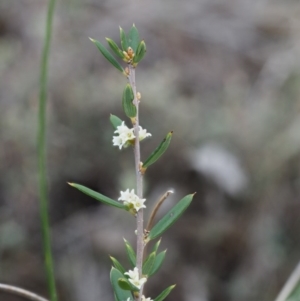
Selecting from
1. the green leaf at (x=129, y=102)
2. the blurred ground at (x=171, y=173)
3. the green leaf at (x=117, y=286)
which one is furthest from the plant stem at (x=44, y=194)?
the blurred ground at (x=171, y=173)

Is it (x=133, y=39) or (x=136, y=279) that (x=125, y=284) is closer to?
(x=136, y=279)

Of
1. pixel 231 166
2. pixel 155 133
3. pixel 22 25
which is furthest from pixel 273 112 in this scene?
pixel 22 25

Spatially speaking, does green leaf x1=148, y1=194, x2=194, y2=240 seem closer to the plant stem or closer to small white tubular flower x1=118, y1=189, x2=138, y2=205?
small white tubular flower x1=118, y1=189, x2=138, y2=205

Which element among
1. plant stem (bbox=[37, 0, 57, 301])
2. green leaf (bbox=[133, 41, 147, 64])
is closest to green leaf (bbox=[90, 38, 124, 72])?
green leaf (bbox=[133, 41, 147, 64])

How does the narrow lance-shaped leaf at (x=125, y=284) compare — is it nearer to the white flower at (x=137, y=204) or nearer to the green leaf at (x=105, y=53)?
the white flower at (x=137, y=204)

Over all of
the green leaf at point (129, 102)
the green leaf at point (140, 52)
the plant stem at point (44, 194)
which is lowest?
the plant stem at point (44, 194)

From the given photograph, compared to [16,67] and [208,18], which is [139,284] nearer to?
[16,67]
